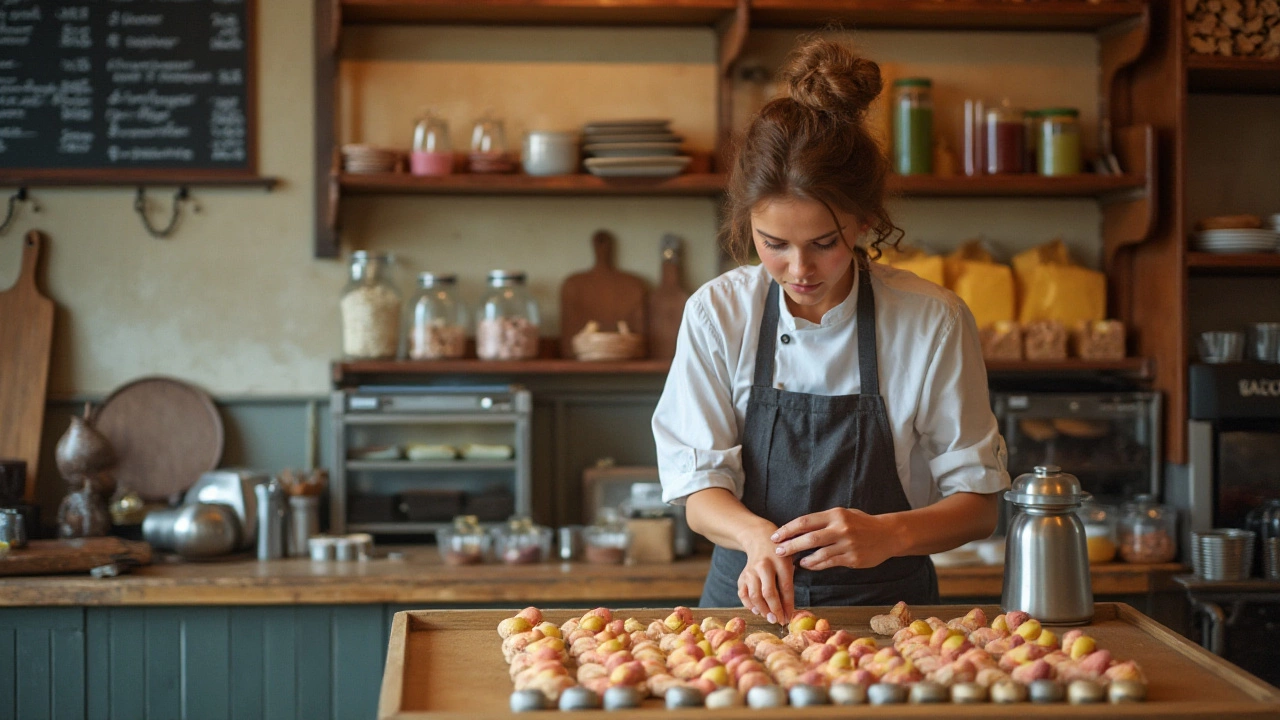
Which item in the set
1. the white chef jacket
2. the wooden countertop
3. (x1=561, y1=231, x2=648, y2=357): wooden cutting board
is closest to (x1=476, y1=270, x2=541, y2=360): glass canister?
(x1=561, y1=231, x2=648, y2=357): wooden cutting board

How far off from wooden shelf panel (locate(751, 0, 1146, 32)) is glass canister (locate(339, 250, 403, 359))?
130 centimetres

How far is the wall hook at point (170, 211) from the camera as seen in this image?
11.7 ft

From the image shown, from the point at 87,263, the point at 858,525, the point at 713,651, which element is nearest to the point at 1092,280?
the point at 858,525

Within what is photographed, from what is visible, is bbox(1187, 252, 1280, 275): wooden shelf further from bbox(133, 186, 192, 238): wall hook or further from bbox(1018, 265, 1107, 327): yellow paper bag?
bbox(133, 186, 192, 238): wall hook

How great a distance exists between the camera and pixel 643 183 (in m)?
3.38

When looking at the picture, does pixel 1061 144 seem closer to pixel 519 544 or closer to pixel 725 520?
pixel 519 544

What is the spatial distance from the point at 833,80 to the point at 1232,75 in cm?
211

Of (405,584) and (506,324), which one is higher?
(506,324)

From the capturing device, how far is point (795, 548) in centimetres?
172

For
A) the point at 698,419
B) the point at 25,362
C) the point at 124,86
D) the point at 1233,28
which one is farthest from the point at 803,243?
the point at 25,362

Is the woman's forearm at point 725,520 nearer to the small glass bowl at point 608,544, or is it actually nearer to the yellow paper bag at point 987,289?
the small glass bowl at point 608,544

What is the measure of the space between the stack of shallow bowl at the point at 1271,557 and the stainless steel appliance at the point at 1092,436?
317 millimetres

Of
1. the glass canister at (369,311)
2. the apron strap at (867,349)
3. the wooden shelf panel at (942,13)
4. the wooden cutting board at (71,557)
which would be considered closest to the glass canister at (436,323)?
the glass canister at (369,311)

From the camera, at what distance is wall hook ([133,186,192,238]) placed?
3.56 meters
